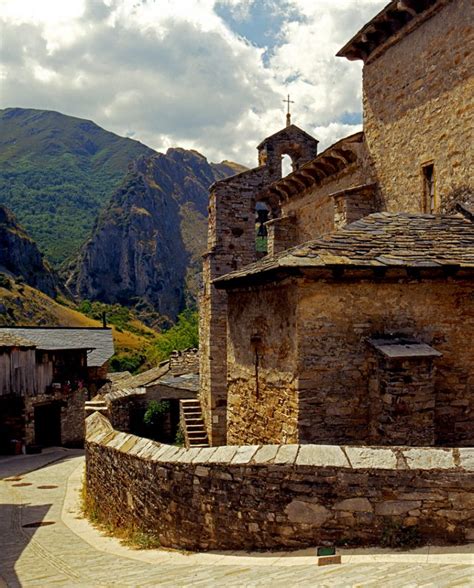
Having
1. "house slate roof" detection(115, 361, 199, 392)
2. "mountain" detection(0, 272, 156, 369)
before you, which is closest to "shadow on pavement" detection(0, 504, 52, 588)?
"house slate roof" detection(115, 361, 199, 392)

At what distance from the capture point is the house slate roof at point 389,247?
7.55 m

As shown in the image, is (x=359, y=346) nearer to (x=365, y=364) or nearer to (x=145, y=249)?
(x=365, y=364)

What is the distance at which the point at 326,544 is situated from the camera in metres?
5.39

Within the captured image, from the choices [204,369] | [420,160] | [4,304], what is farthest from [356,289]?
[4,304]

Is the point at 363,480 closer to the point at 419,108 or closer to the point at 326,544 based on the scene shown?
the point at 326,544

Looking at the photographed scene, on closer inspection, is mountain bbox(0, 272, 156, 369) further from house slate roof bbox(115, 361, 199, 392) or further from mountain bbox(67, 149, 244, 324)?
house slate roof bbox(115, 361, 199, 392)

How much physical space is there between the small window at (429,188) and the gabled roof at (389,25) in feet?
9.39

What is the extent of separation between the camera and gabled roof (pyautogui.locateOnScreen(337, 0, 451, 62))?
421 inches

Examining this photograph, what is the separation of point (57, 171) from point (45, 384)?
127357 millimetres

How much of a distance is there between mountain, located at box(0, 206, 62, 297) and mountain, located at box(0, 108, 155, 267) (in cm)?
2711

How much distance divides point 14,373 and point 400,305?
17.7 metres

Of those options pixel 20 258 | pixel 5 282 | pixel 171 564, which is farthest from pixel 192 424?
pixel 20 258

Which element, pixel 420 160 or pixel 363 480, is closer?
pixel 363 480

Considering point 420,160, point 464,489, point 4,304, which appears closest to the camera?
point 464,489
